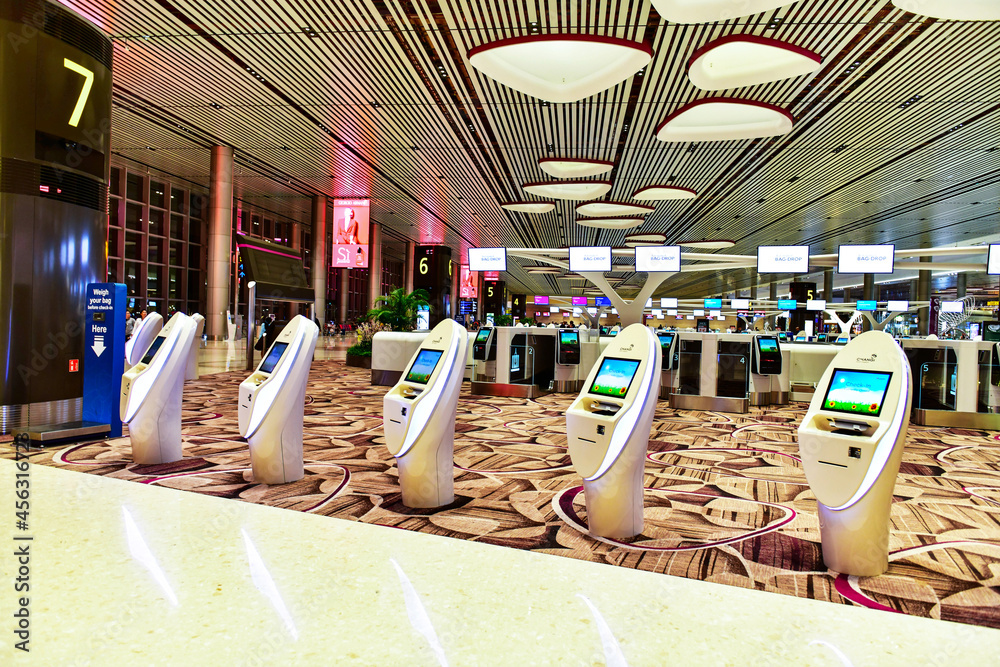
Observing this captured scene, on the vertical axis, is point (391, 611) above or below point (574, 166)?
below

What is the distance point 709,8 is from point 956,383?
6107mm

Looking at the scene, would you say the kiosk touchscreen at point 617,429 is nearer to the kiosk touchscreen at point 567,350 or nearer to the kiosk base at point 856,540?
the kiosk base at point 856,540

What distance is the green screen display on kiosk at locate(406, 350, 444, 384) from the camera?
3.95 metres

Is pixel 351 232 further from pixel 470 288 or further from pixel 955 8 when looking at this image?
pixel 955 8

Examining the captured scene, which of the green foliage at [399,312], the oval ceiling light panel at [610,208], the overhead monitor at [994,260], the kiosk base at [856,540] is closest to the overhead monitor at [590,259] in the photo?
the green foliage at [399,312]

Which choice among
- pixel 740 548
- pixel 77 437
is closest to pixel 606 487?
pixel 740 548

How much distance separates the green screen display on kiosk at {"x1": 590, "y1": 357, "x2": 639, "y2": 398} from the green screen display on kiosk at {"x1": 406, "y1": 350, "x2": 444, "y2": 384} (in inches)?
39.0

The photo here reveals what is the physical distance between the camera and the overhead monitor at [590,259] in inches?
545

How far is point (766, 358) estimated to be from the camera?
10.9 meters

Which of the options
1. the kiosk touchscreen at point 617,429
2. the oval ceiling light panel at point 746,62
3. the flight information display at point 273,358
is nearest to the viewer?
the kiosk touchscreen at point 617,429

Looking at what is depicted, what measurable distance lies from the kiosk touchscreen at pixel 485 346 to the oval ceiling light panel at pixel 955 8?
25.3 ft

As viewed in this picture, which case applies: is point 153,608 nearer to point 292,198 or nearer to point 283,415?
point 283,415

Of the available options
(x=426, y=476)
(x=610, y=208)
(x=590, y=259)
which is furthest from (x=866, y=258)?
(x=426, y=476)

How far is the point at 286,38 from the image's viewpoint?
30.9 feet
